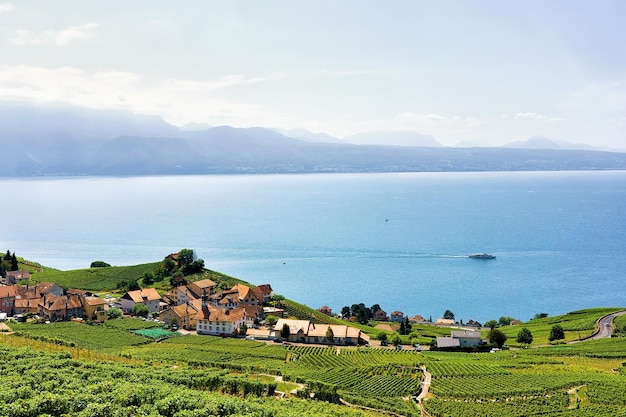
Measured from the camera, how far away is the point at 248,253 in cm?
11794

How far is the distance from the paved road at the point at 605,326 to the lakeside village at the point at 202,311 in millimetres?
15841

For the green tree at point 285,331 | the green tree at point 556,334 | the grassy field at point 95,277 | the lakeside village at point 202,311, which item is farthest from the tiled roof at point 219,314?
the green tree at point 556,334

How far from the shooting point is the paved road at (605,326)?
196ft

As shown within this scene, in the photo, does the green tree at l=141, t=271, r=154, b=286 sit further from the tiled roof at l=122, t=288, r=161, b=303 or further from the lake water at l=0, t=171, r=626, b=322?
the lake water at l=0, t=171, r=626, b=322

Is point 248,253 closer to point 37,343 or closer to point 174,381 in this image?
point 37,343

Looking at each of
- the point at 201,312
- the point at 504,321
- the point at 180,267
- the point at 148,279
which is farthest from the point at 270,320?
the point at 504,321

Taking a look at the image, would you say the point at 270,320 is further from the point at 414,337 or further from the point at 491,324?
the point at 491,324

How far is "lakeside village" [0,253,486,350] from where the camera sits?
53.8m

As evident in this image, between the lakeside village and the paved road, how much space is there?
15.8m

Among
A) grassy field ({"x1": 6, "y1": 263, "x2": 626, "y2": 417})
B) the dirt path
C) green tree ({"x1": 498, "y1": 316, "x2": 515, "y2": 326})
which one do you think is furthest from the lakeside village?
green tree ({"x1": 498, "y1": 316, "x2": 515, "y2": 326})

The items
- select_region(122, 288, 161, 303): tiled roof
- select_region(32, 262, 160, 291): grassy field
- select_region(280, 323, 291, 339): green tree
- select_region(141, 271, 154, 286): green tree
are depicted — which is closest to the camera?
select_region(280, 323, 291, 339): green tree

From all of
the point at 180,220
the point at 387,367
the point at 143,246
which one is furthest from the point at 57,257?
the point at 387,367

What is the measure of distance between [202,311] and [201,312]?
24cm

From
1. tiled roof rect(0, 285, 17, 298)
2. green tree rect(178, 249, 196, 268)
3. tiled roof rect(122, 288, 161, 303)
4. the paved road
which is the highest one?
green tree rect(178, 249, 196, 268)
